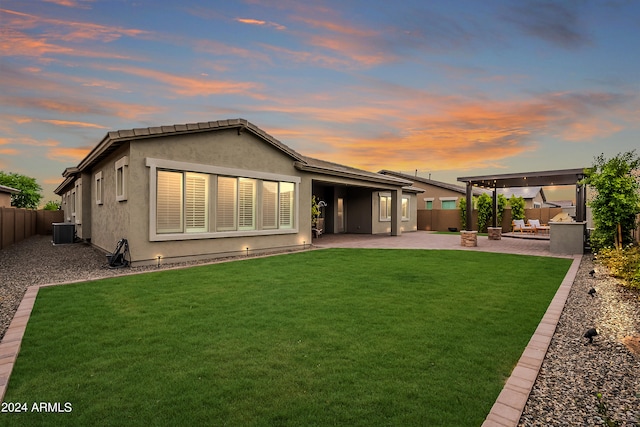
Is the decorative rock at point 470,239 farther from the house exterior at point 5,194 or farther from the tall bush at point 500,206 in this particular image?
the house exterior at point 5,194

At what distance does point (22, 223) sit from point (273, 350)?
2069 cm

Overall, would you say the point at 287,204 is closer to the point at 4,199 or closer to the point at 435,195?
the point at 435,195

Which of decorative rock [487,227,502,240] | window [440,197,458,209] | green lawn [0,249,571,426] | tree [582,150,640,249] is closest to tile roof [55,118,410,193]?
green lawn [0,249,571,426]

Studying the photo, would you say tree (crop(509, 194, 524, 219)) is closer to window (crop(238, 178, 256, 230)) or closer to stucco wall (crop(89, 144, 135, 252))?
window (crop(238, 178, 256, 230))

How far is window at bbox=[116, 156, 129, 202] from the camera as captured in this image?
8.95 meters

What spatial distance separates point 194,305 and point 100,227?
9676mm

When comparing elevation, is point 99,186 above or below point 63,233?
above

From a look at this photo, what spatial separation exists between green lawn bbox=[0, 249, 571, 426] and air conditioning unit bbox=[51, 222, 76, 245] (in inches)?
442

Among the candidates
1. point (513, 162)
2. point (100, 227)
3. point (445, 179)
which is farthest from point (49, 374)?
point (445, 179)

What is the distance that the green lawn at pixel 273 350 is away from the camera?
2.54 meters

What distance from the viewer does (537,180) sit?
17.5 m

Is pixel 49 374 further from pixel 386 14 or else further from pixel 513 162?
pixel 513 162

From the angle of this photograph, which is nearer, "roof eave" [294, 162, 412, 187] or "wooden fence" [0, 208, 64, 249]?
"roof eave" [294, 162, 412, 187]

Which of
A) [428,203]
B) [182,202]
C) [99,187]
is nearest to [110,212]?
[99,187]
